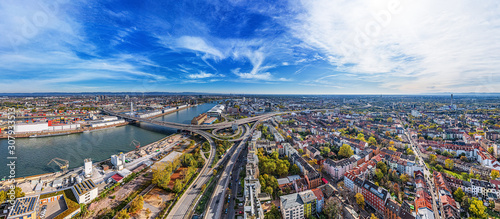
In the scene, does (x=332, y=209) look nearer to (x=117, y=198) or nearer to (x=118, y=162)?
(x=117, y=198)

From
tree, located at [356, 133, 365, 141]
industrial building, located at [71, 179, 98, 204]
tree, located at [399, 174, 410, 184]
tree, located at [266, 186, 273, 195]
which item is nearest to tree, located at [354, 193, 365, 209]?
tree, located at [399, 174, 410, 184]

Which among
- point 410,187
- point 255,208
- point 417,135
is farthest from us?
point 417,135

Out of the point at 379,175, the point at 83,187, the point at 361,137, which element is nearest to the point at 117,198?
the point at 83,187

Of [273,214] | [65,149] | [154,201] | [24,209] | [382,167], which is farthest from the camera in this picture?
[65,149]

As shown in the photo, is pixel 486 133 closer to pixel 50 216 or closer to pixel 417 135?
pixel 417 135

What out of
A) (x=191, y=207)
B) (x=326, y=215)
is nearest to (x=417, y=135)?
(x=326, y=215)

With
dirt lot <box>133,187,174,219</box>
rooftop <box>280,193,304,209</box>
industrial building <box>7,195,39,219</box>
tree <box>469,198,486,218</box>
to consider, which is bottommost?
dirt lot <box>133,187,174,219</box>

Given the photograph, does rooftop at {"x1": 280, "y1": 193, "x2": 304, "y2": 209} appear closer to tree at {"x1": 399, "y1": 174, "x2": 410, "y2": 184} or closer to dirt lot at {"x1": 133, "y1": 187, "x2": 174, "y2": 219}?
dirt lot at {"x1": 133, "y1": 187, "x2": 174, "y2": 219}
